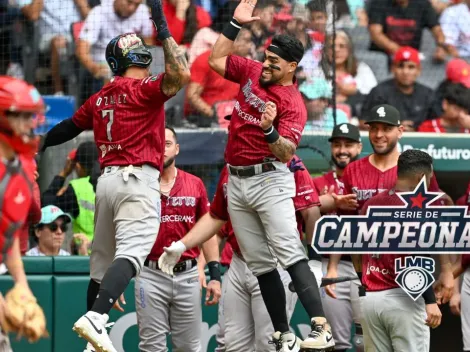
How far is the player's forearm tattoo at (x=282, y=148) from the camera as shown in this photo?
7.09 m

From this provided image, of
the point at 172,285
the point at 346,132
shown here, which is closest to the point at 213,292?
the point at 172,285

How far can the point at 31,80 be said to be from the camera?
11.0 meters

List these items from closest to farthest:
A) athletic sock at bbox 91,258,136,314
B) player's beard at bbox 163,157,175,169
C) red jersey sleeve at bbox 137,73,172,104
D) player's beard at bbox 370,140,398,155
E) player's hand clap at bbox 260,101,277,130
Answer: athletic sock at bbox 91,258,136,314 < player's hand clap at bbox 260,101,277,130 < red jersey sleeve at bbox 137,73,172,104 < player's beard at bbox 370,140,398,155 < player's beard at bbox 163,157,175,169

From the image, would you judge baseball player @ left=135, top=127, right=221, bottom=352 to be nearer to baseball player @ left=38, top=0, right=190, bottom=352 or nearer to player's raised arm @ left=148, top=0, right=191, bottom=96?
baseball player @ left=38, top=0, right=190, bottom=352

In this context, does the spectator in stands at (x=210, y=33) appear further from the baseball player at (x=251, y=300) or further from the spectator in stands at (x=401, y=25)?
the baseball player at (x=251, y=300)

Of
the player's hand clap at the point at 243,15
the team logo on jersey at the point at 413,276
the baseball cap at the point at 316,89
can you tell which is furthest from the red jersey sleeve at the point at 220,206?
the baseball cap at the point at 316,89

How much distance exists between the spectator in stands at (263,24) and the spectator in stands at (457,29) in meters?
3.54

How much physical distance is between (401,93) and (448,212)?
13.7 feet

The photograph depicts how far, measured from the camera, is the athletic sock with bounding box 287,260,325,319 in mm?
7238

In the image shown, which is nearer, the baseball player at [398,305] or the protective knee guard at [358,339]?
the baseball player at [398,305]

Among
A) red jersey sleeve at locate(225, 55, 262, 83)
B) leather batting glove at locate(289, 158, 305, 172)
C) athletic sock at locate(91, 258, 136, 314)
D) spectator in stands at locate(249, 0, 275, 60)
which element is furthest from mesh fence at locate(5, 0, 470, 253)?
athletic sock at locate(91, 258, 136, 314)

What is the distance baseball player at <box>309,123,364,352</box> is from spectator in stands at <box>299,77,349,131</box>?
0.79 meters

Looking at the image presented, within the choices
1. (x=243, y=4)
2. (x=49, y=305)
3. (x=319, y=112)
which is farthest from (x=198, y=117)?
(x=243, y=4)

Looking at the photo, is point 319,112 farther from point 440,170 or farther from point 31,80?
point 31,80
